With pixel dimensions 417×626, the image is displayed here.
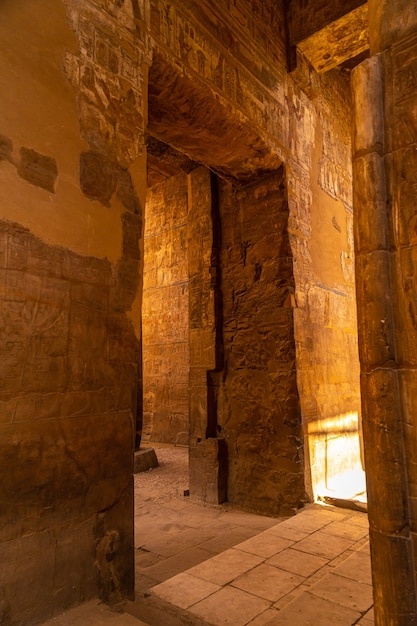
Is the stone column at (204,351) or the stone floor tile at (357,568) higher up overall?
the stone column at (204,351)

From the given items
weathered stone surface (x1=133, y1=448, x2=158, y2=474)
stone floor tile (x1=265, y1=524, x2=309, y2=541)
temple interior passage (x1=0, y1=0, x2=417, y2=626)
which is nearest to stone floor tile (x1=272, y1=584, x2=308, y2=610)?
temple interior passage (x1=0, y1=0, x2=417, y2=626)

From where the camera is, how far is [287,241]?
5637 millimetres

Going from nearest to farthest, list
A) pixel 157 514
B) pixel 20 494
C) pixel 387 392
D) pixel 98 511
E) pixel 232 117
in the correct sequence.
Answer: pixel 387 392
pixel 20 494
pixel 98 511
pixel 232 117
pixel 157 514

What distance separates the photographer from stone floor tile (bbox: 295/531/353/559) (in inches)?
149

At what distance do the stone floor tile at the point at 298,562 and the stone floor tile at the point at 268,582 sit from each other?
83 mm

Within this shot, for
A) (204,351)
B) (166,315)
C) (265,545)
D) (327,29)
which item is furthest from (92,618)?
(166,315)

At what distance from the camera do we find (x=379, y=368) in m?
1.82

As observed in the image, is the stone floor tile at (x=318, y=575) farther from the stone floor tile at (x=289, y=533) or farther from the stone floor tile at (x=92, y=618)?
the stone floor tile at (x=92, y=618)

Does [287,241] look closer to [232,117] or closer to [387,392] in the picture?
[232,117]

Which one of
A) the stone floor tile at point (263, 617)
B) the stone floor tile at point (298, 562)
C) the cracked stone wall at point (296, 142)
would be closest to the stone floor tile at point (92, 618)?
the stone floor tile at point (263, 617)

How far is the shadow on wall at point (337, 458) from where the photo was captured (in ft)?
17.8

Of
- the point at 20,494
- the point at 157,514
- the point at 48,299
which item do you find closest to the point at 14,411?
the point at 20,494

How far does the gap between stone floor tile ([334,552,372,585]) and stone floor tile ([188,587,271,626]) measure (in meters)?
0.65

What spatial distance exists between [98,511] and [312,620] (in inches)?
56.4
